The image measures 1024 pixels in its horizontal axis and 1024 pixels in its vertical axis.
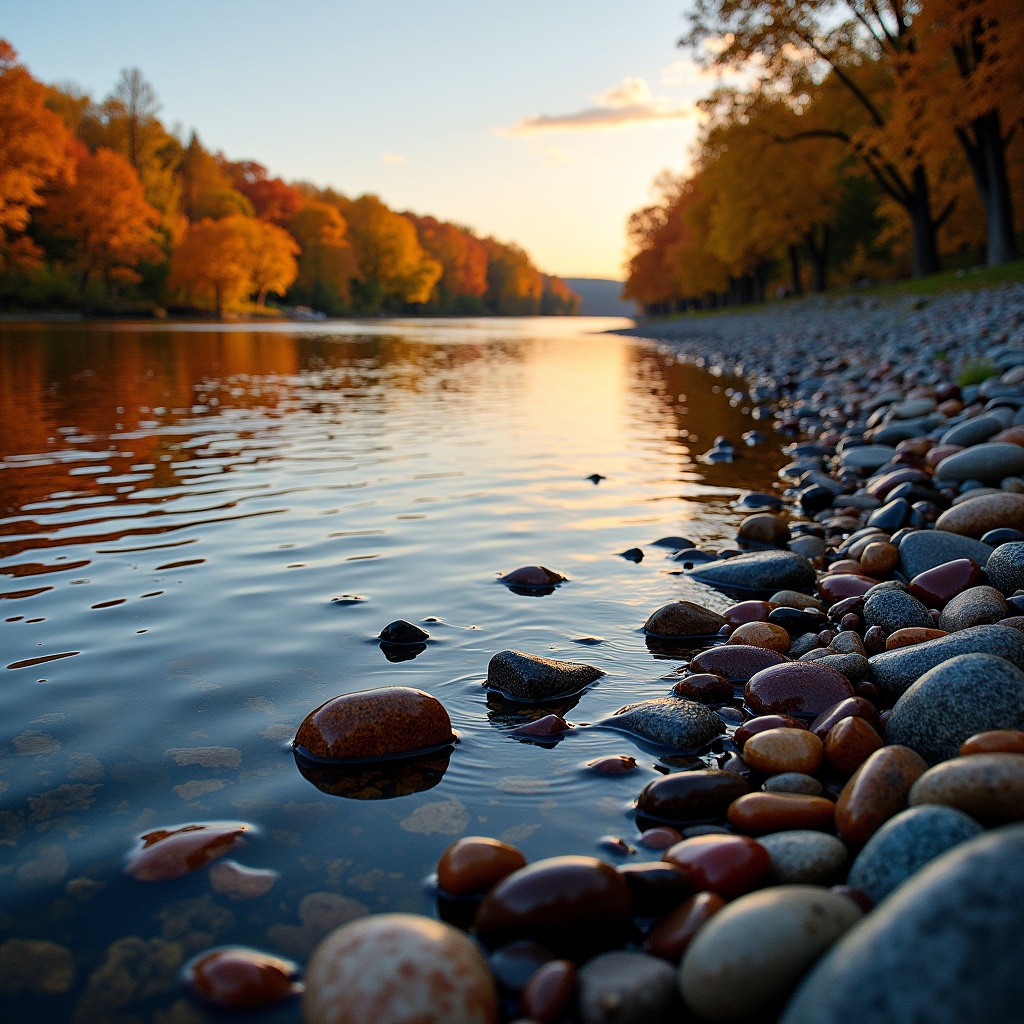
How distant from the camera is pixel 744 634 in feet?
12.6

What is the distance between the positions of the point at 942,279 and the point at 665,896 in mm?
24331

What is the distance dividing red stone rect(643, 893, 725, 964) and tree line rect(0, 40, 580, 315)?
143 feet

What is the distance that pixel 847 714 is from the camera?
Answer: 2857 mm

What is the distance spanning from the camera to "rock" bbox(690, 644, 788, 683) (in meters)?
3.54

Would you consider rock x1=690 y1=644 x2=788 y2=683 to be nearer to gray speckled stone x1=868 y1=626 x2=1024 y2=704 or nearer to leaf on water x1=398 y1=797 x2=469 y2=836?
gray speckled stone x1=868 y1=626 x2=1024 y2=704

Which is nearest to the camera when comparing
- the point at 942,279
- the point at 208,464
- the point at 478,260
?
the point at 208,464

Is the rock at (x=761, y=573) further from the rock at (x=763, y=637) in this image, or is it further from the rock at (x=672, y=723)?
the rock at (x=672, y=723)

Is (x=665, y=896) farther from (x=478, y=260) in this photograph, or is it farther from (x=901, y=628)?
(x=478, y=260)

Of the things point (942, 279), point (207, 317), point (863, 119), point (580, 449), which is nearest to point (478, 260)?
point (207, 317)

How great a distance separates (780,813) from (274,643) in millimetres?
2426

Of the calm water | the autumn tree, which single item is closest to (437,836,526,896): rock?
the calm water

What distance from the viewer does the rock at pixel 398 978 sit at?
1619mm

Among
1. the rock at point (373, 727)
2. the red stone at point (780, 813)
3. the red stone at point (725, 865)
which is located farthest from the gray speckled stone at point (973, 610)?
the rock at point (373, 727)

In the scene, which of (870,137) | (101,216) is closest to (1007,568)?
(870,137)
